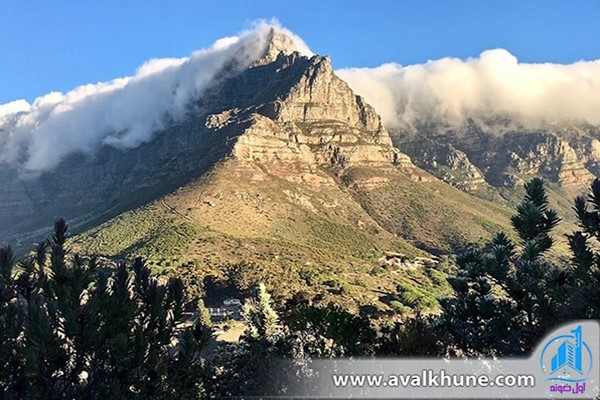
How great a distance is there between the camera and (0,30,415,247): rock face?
119 meters

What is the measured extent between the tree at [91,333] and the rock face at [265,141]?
96743 mm

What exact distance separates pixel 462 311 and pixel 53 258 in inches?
225

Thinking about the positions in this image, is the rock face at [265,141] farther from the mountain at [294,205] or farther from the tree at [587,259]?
the tree at [587,259]

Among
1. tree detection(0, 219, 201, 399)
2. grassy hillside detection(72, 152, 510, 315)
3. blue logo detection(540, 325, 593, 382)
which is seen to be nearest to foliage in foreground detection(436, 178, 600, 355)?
blue logo detection(540, 325, 593, 382)

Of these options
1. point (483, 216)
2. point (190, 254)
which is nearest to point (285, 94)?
point (483, 216)

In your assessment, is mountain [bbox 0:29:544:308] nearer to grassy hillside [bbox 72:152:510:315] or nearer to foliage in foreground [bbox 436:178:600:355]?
grassy hillside [bbox 72:152:510:315]

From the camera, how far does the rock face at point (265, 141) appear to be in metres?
119

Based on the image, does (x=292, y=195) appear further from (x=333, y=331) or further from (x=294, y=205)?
(x=333, y=331)

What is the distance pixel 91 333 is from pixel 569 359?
551 cm

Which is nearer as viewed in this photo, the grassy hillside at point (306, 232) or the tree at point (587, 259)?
the tree at point (587, 259)

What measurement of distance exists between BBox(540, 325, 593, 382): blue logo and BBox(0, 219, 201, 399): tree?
169 inches

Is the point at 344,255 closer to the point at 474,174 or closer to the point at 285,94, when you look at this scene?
the point at 285,94

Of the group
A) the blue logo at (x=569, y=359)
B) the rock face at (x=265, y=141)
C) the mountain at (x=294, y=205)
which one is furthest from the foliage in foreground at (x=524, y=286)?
the rock face at (x=265, y=141)

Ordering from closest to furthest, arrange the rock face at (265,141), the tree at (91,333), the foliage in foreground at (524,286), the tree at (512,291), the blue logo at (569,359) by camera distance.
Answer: the tree at (91,333), the blue logo at (569,359), the foliage in foreground at (524,286), the tree at (512,291), the rock face at (265,141)
